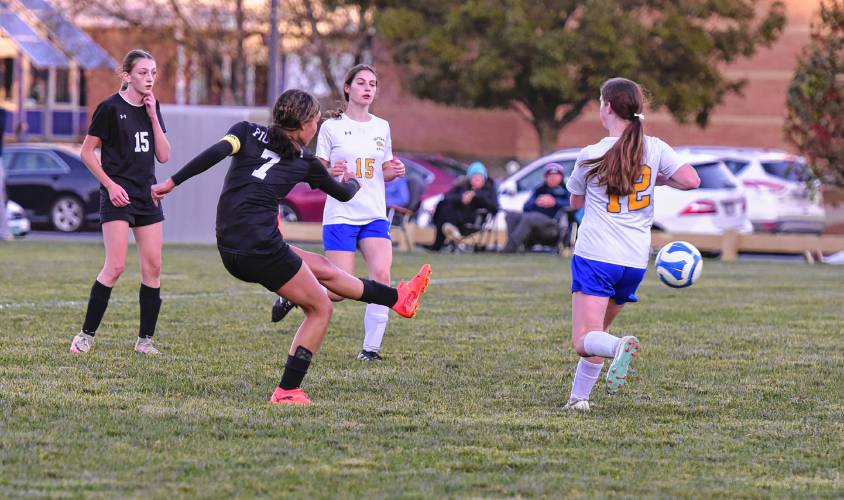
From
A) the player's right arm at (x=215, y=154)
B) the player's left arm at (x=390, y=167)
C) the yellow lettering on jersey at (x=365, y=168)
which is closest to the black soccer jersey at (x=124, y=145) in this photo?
the yellow lettering on jersey at (x=365, y=168)

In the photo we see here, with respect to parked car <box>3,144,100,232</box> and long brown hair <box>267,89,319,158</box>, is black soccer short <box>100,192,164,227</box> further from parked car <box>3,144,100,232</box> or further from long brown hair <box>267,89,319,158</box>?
parked car <box>3,144,100,232</box>

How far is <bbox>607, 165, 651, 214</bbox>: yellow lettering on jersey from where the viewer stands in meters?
6.88

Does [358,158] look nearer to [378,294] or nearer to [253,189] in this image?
[378,294]

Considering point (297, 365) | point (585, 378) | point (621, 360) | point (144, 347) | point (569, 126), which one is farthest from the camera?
point (569, 126)

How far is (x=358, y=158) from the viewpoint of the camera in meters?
9.02

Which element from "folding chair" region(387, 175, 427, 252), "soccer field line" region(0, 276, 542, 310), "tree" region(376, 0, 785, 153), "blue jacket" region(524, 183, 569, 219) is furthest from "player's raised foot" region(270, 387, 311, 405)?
"tree" region(376, 0, 785, 153)

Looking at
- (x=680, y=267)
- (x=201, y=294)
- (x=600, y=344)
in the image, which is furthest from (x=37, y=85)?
(x=600, y=344)

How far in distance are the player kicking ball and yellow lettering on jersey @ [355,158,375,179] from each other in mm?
1945

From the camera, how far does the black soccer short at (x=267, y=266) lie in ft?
22.4

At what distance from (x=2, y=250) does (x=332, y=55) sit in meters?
17.1

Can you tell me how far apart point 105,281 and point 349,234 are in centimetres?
151

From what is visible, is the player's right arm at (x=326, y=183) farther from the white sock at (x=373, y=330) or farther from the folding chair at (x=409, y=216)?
the folding chair at (x=409, y=216)

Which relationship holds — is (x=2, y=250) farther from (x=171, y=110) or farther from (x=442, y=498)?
(x=442, y=498)

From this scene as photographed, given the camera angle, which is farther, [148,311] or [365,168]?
[365,168]
